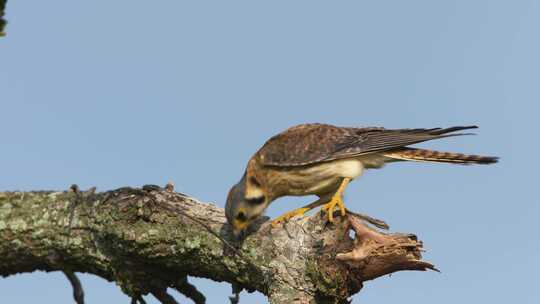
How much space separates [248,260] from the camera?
185 inches

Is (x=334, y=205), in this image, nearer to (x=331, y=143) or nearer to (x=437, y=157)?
(x=331, y=143)

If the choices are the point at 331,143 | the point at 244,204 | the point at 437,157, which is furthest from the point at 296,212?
the point at 437,157

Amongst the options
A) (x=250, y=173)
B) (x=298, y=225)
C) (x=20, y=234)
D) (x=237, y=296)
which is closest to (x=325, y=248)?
(x=298, y=225)

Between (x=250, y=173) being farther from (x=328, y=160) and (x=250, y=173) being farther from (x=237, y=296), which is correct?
(x=237, y=296)

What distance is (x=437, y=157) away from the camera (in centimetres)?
551

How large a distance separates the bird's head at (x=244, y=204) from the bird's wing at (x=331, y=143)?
0.29 m

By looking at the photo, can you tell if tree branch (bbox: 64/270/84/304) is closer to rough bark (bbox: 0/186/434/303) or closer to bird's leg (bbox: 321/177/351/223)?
rough bark (bbox: 0/186/434/303)

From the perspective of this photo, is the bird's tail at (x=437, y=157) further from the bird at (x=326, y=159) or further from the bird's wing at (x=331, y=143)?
the bird's wing at (x=331, y=143)

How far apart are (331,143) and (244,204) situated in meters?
1.13

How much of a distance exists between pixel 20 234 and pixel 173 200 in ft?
4.02

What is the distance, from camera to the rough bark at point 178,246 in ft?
14.8

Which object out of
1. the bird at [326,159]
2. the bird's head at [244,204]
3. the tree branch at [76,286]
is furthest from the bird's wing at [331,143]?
the tree branch at [76,286]

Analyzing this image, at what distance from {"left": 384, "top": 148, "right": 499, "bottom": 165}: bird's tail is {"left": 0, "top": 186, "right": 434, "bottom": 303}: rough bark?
1.20 metres

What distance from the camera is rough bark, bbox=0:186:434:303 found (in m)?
4.52
